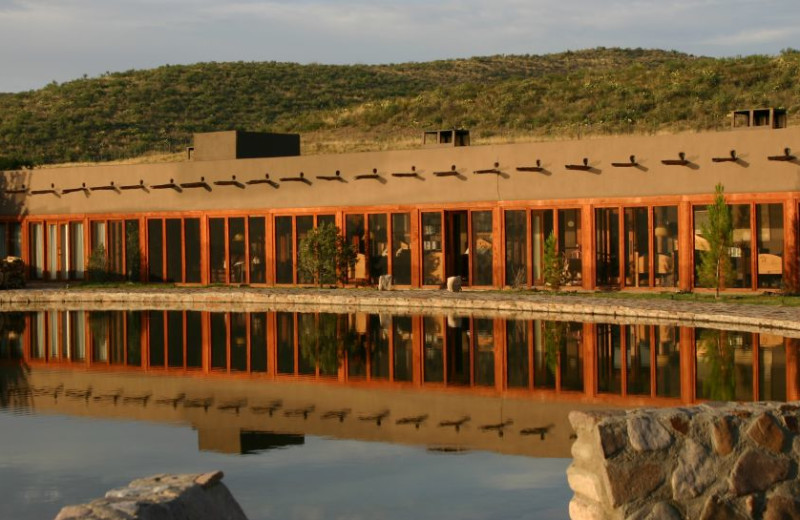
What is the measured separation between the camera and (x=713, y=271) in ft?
90.1

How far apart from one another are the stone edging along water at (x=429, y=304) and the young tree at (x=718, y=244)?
2.00m

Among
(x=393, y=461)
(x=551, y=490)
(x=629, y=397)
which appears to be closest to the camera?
(x=551, y=490)

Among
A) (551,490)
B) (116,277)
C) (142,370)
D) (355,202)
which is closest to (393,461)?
(551,490)

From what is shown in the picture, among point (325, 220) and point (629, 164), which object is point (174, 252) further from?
→ point (629, 164)

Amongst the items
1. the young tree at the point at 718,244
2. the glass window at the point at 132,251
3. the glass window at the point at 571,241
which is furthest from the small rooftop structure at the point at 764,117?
the glass window at the point at 132,251

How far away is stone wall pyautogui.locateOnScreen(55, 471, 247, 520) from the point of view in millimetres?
5656

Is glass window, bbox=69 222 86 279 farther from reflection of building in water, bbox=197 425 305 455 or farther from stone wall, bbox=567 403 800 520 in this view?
stone wall, bbox=567 403 800 520

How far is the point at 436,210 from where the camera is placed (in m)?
32.9

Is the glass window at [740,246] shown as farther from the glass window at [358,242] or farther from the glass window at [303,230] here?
the glass window at [303,230]

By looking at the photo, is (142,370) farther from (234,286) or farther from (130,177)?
(130,177)

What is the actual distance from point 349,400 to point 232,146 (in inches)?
946

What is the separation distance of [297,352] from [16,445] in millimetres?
7836

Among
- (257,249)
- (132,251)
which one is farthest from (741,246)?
(132,251)

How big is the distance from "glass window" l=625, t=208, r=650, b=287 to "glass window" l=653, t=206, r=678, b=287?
0.71 feet
